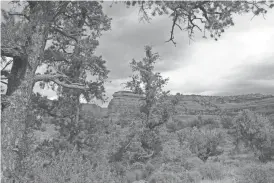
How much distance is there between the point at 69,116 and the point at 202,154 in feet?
67.4

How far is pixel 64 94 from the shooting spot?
590 inches

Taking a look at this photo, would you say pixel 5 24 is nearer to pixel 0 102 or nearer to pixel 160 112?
pixel 0 102

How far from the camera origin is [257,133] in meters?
28.6

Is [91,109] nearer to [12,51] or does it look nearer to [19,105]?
[19,105]

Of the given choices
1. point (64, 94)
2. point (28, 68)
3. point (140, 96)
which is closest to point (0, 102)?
point (28, 68)


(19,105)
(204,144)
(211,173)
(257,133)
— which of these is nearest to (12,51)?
(19,105)

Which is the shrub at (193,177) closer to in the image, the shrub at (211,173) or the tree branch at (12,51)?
the shrub at (211,173)

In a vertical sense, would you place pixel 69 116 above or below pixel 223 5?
below

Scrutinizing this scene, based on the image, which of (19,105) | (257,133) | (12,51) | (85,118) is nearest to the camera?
(12,51)

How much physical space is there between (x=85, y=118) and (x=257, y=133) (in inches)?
817

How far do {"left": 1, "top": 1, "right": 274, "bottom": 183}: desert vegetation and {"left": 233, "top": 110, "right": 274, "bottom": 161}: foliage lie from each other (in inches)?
4.2

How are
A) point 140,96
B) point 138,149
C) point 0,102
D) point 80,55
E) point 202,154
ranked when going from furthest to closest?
point 202,154
point 140,96
point 138,149
point 80,55
point 0,102

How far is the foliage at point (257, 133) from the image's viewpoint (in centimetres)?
2734

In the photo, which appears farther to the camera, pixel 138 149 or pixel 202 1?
pixel 138 149
